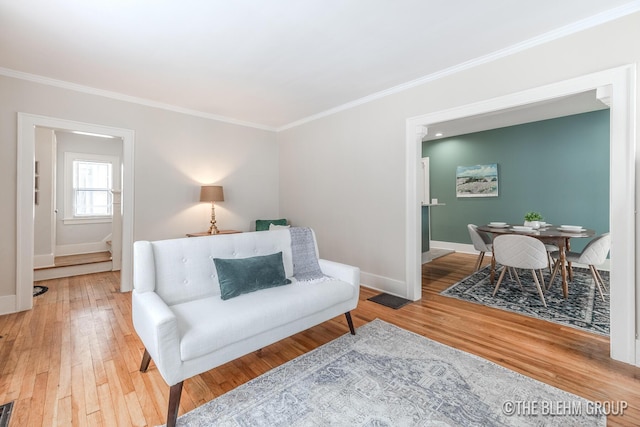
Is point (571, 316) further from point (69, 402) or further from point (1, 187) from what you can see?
point (1, 187)

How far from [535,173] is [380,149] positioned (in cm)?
345

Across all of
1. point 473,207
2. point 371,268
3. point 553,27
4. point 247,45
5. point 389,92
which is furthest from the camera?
point 473,207

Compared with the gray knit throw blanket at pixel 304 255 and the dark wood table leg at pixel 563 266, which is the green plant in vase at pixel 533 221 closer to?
the dark wood table leg at pixel 563 266

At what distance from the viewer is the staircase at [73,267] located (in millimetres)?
4238

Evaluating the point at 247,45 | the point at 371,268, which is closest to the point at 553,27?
the point at 247,45

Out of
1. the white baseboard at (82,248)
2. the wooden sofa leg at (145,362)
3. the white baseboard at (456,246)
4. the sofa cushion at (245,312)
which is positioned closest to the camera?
the sofa cushion at (245,312)

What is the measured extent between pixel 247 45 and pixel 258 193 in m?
2.80

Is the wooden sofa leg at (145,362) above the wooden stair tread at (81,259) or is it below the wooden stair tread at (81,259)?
below

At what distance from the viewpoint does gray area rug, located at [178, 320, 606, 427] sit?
1.51 m

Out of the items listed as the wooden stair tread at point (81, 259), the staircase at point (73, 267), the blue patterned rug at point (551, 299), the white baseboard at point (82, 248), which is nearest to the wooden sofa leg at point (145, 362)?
the blue patterned rug at point (551, 299)

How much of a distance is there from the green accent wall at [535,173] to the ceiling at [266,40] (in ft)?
9.38

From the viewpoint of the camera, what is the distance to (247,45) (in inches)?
96.6

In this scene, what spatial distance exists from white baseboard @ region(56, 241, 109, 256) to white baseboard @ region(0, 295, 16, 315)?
2988 millimetres

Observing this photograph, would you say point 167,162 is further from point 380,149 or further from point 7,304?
point 380,149
